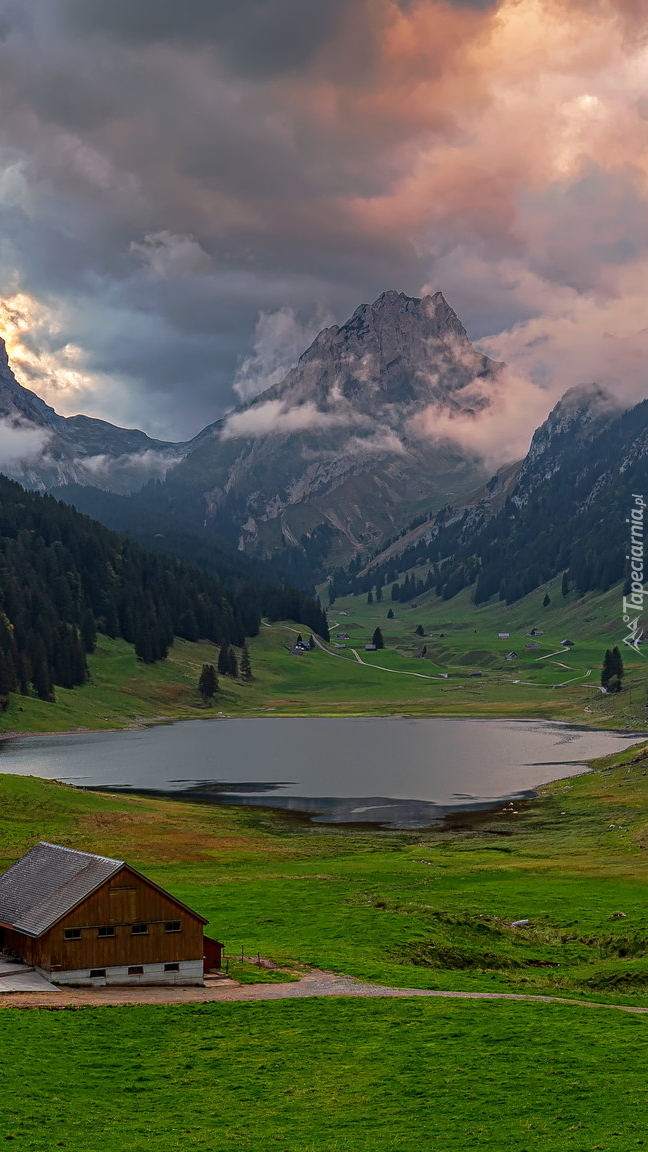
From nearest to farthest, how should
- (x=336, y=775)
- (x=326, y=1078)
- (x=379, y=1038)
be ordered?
(x=326, y=1078)
(x=379, y=1038)
(x=336, y=775)

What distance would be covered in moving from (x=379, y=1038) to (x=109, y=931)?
1722 cm

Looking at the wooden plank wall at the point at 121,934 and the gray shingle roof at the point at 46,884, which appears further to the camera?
the gray shingle roof at the point at 46,884

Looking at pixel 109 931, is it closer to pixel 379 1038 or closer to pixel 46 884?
pixel 46 884

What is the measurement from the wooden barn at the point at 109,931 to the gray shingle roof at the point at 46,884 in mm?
70

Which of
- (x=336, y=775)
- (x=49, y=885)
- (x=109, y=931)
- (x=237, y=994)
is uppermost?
(x=49, y=885)

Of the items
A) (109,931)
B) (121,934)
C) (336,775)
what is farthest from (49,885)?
(336,775)

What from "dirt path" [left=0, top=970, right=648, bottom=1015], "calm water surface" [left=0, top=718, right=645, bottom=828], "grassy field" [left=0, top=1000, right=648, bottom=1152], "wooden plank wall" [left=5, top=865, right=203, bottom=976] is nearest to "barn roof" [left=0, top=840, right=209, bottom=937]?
"wooden plank wall" [left=5, top=865, right=203, bottom=976]

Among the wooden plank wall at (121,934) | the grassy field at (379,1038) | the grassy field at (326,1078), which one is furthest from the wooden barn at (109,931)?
the grassy field at (326,1078)

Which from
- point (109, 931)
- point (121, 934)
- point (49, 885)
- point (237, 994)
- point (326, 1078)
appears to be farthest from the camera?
point (49, 885)

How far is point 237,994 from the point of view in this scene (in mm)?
52656

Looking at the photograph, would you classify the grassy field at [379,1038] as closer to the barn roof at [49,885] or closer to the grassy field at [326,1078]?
the grassy field at [326,1078]

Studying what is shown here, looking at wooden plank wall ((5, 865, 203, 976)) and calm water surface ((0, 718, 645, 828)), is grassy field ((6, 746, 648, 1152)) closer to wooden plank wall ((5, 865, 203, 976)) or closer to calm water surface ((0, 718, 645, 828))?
wooden plank wall ((5, 865, 203, 976))

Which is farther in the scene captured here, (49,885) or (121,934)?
(49,885)

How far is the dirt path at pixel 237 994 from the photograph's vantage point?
165 ft
